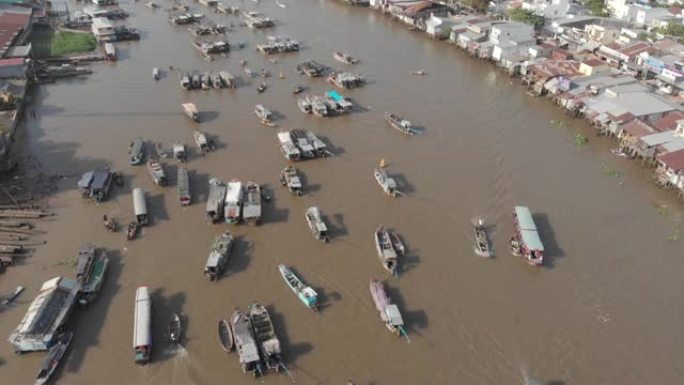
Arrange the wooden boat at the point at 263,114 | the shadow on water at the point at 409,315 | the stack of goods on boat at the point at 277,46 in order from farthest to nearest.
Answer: the stack of goods on boat at the point at 277,46 < the wooden boat at the point at 263,114 < the shadow on water at the point at 409,315

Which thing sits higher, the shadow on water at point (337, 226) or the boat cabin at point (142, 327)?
the shadow on water at point (337, 226)

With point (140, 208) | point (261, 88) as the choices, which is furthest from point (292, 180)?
point (261, 88)

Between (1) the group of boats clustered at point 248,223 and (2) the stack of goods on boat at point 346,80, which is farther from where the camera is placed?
(2) the stack of goods on boat at point 346,80

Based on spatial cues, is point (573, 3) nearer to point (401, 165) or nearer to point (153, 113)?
point (401, 165)

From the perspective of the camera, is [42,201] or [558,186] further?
[558,186]

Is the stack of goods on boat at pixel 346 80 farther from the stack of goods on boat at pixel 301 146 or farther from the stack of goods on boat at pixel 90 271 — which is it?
the stack of goods on boat at pixel 90 271

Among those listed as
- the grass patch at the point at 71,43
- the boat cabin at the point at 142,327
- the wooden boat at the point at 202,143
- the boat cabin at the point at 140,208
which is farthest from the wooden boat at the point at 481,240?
the grass patch at the point at 71,43

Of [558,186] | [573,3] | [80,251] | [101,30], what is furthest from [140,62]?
[573,3]
